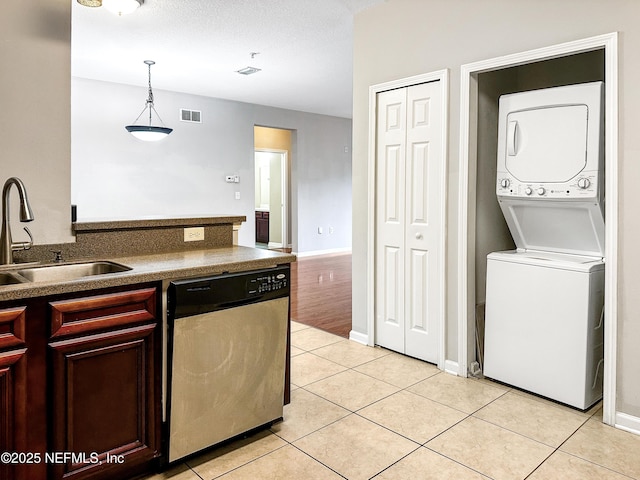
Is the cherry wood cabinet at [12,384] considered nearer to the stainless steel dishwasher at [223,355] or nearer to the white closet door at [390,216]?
the stainless steel dishwasher at [223,355]

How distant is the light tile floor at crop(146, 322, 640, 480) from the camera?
6.68 feet

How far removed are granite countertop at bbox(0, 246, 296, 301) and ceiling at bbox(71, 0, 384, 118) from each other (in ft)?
7.14

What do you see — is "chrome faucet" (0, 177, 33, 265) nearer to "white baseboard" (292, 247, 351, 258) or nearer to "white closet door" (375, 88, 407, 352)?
"white closet door" (375, 88, 407, 352)

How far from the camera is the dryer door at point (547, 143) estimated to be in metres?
2.58

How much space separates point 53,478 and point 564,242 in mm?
2799

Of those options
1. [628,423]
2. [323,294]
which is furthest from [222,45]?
[628,423]

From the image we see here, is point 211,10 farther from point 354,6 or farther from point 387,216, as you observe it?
point 387,216

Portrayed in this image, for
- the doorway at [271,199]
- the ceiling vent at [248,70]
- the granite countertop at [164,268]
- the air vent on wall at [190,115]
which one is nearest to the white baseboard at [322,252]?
the doorway at [271,199]

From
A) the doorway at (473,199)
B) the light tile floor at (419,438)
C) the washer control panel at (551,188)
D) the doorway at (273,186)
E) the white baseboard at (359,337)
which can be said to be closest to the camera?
the light tile floor at (419,438)

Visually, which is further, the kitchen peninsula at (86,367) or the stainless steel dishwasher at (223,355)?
the stainless steel dishwasher at (223,355)

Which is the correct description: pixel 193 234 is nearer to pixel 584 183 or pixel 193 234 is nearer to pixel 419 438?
pixel 419 438

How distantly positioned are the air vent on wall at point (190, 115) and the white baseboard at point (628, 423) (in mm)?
6199

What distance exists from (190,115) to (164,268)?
5.41 m

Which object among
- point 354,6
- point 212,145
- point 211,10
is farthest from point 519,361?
point 212,145
